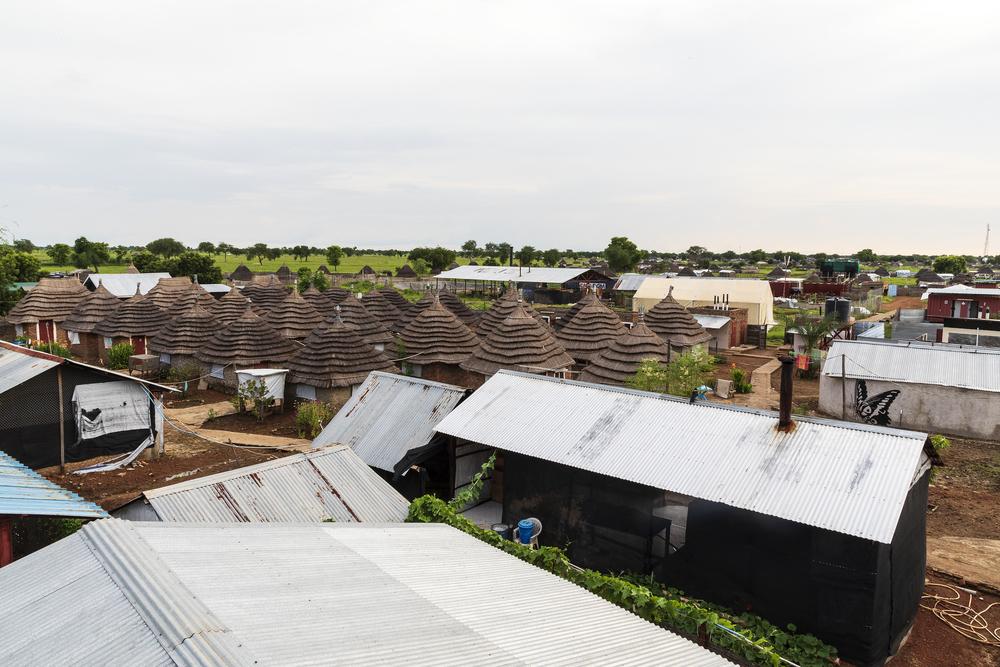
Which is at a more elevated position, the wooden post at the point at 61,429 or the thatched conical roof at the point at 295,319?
the thatched conical roof at the point at 295,319

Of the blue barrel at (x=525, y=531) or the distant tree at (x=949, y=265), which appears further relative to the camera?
the distant tree at (x=949, y=265)

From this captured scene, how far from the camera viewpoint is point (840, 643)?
350 inches

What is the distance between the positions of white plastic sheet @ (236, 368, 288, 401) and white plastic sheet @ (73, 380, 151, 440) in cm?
525

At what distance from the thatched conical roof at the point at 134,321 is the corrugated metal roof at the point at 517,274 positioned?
126ft

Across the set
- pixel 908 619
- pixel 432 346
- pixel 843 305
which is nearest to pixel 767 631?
pixel 908 619

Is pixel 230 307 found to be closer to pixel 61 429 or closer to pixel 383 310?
pixel 383 310

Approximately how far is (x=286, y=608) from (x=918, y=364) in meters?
23.6

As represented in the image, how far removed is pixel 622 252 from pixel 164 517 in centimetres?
8618

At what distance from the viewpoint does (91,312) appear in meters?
36.4

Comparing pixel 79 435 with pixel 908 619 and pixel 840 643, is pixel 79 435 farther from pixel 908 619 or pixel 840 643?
pixel 908 619

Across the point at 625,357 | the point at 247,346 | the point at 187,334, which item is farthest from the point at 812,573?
the point at 187,334

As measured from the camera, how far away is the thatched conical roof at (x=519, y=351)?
24.2 m

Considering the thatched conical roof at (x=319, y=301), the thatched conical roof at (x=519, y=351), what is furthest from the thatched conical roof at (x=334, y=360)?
the thatched conical roof at (x=319, y=301)

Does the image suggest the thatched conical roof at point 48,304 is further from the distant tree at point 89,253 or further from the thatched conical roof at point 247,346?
the distant tree at point 89,253
